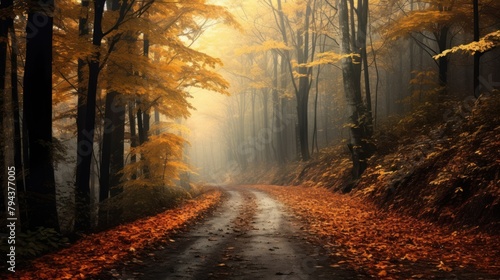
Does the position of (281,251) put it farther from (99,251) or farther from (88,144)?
(88,144)

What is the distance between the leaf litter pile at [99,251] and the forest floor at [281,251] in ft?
0.05

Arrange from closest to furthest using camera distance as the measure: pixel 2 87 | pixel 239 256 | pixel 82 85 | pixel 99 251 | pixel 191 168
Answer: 1. pixel 239 256
2. pixel 99 251
3. pixel 2 87
4. pixel 82 85
5. pixel 191 168

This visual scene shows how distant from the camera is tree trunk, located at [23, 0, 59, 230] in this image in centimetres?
776

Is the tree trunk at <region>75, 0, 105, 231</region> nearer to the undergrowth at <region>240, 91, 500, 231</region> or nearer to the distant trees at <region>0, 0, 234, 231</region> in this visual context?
the distant trees at <region>0, 0, 234, 231</region>

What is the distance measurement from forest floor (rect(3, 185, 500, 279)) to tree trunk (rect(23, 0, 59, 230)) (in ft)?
4.03

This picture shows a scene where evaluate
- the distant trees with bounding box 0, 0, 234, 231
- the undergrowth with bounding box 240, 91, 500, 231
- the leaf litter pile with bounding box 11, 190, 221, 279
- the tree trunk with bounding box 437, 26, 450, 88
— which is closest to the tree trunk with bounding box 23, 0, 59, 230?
the distant trees with bounding box 0, 0, 234, 231

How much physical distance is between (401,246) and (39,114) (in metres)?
8.38

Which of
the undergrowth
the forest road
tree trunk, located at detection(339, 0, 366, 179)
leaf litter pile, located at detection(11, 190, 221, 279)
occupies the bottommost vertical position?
the forest road

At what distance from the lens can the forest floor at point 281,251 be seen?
5668 millimetres

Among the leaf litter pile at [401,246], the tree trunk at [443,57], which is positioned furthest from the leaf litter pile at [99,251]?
the tree trunk at [443,57]

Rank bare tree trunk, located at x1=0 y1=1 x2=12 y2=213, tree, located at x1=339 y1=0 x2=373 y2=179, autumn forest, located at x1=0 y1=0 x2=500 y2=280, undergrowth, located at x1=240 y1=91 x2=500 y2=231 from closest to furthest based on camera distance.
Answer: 1. autumn forest, located at x1=0 y1=0 x2=500 y2=280
2. undergrowth, located at x1=240 y1=91 x2=500 y2=231
3. bare tree trunk, located at x1=0 y1=1 x2=12 y2=213
4. tree, located at x1=339 y1=0 x2=373 y2=179

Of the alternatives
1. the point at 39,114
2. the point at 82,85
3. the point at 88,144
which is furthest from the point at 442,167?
the point at 82,85

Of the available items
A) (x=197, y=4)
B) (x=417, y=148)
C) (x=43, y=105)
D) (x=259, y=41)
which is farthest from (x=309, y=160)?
(x=43, y=105)

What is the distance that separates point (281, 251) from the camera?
23.3 ft
